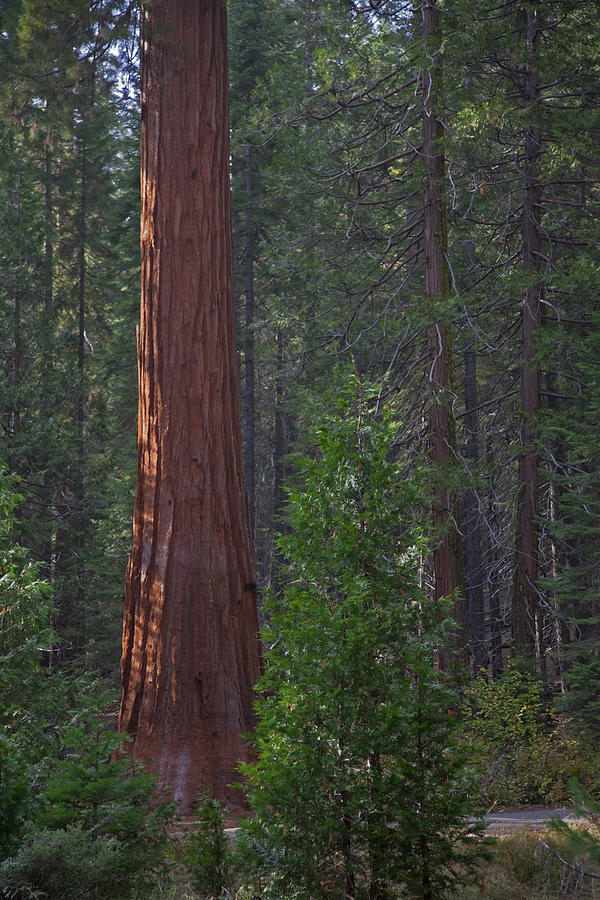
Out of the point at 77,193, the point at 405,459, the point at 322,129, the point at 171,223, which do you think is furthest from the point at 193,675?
the point at 77,193

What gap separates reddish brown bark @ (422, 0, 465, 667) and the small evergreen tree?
711 centimetres

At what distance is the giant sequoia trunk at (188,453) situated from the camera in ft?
22.7

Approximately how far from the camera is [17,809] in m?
3.91

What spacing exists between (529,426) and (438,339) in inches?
123

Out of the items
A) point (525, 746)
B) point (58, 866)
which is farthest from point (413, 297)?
point (58, 866)

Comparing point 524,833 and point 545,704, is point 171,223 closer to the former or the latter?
point 524,833

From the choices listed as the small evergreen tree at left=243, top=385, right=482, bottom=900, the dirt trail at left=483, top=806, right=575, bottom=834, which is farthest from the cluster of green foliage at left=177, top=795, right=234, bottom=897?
the dirt trail at left=483, top=806, right=575, bottom=834

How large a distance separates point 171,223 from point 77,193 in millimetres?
19034

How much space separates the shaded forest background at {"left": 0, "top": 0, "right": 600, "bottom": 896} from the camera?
892 centimetres

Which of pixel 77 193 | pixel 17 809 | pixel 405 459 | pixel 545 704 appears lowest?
pixel 545 704

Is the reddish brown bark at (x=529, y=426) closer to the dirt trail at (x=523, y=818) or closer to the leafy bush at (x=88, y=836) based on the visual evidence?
the dirt trail at (x=523, y=818)

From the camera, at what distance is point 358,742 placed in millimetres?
4012

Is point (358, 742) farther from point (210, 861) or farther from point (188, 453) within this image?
point (188, 453)

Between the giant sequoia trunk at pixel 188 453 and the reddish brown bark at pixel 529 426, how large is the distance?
7681mm
